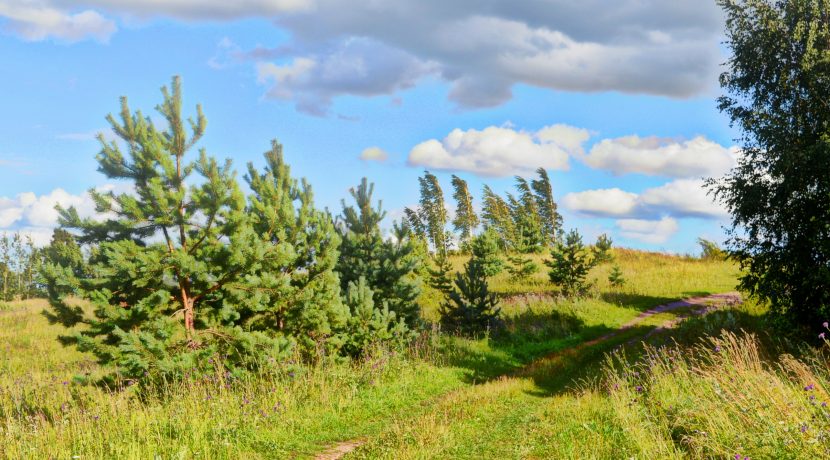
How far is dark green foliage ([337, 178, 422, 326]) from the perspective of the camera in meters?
18.3

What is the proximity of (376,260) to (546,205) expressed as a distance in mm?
57351

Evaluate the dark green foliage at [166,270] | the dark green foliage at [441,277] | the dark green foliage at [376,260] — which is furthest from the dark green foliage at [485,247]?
the dark green foliage at [166,270]

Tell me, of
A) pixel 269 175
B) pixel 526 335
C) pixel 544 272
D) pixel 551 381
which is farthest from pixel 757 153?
pixel 544 272

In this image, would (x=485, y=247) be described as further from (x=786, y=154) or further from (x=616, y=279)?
(x=786, y=154)

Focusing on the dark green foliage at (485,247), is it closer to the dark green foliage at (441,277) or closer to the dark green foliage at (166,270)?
the dark green foliage at (441,277)

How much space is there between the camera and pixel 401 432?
9156mm

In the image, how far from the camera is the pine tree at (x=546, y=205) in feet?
235

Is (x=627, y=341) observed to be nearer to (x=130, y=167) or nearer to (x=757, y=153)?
(x=757, y=153)

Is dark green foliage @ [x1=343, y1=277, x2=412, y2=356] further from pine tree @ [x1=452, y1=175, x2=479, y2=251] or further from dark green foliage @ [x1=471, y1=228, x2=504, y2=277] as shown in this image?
pine tree @ [x1=452, y1=175, x2=479, y2=251]

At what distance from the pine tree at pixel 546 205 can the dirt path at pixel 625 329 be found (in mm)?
41723

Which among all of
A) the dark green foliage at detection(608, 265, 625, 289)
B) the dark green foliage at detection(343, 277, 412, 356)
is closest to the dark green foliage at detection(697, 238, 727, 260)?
the dark green foliage at detection(608, 265, 625, 289)

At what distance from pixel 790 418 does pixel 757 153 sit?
11279 mm

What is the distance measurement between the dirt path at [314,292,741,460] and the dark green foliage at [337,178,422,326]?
4.51m

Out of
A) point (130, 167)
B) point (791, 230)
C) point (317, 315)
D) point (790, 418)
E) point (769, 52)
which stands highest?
point (769, 52)
